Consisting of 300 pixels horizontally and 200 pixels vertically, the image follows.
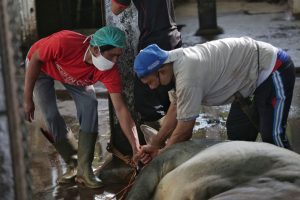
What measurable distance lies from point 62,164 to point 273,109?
2137 millimetres

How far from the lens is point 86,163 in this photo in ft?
15.9

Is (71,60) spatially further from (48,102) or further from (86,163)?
(86,163)

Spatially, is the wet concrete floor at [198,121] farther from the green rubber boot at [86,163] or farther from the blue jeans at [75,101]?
the blue jeans at [75,101]

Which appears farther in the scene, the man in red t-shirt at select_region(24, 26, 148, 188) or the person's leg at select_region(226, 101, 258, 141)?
the person's leg at select_region(226, 101, 258, 141)

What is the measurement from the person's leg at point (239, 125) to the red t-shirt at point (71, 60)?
0.91 meters

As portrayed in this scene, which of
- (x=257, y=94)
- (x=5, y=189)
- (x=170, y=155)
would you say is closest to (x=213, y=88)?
(x=257, y=94)

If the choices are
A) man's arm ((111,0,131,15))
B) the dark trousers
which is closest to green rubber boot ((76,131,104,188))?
man's arm ((111,0,131,15))

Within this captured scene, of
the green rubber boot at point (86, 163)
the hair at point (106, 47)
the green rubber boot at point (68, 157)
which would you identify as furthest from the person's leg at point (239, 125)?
the green rubber boot at point (68, 157)

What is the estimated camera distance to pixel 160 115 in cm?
495

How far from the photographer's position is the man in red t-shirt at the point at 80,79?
4348mm

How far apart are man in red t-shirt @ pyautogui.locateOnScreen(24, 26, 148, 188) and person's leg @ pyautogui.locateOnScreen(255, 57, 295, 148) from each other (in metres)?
0.99

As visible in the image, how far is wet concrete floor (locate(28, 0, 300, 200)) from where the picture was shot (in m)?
4.77

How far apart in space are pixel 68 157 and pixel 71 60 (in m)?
1.02

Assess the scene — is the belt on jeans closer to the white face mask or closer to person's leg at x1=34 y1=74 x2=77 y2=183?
the white face mask
